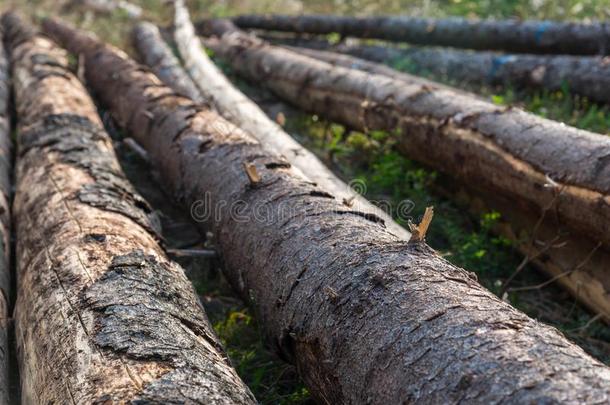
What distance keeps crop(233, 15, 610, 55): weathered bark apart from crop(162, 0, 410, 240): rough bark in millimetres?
1694

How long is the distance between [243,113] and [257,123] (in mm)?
269

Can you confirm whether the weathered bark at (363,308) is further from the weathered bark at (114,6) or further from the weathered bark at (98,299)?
the weathered bark at (114,6)

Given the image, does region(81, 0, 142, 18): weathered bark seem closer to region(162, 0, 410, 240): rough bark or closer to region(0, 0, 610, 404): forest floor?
region(162, 0, 410, 240): rough bark

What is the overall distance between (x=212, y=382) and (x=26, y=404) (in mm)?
660

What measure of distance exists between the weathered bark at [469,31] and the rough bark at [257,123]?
1.69 metres

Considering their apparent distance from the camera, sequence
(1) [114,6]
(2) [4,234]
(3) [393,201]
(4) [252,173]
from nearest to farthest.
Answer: (4) [252,173], (2) [4,234], (3) [393,201], (1) [114,6]

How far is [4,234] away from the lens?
9.46 ft

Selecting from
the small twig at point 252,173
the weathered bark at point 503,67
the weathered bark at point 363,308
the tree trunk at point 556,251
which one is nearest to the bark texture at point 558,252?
the tree trunk at point 556,251

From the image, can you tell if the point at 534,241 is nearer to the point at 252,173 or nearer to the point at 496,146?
the point at 496,146

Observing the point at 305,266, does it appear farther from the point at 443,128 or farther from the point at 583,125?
the point at 583,125

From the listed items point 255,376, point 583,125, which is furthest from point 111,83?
point 583,125

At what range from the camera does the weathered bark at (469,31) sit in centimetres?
590

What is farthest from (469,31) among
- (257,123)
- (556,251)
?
(556,251)

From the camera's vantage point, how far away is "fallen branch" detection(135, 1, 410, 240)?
319cm
